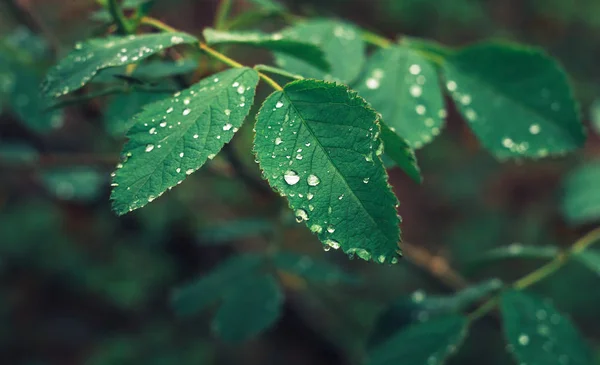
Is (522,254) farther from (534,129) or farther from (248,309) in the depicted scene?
(248,309)

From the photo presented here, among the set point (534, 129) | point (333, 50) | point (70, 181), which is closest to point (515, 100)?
point (534, 129)

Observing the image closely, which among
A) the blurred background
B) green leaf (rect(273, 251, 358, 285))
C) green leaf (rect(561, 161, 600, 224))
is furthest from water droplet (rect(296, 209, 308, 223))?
the blurred background

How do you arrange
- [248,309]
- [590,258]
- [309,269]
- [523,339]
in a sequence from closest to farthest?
[523,339] → [590,258] → [248,309] → [309,269]

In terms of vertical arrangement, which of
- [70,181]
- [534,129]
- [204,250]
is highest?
[534,129]

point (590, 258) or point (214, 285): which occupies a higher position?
point (590, 258)

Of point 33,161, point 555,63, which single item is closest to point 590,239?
point 555,63

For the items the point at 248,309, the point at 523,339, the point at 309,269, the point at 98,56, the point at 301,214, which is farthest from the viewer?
the point at 309,269

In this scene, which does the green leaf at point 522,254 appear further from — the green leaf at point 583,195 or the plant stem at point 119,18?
the plant stem at point 119,18

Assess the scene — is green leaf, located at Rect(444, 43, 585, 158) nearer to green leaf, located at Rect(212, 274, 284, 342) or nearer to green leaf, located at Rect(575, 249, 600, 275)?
green leaf, located at Rect(575, 249, 600, 275)
